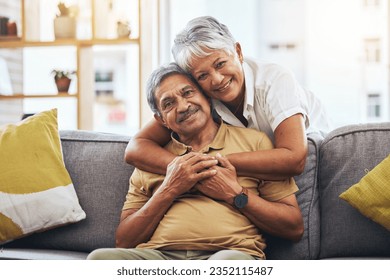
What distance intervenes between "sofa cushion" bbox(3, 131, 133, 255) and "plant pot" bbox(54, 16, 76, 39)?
2406 millimetres

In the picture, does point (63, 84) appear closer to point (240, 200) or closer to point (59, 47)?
point (59, 47)

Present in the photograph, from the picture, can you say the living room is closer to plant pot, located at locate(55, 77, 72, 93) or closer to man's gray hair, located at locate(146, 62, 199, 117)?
plant pot, located at locate(55, 77, 72, 93)

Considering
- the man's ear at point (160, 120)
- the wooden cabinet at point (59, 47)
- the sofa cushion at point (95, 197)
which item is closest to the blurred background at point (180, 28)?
the wooden cabinet at point (59, 47)

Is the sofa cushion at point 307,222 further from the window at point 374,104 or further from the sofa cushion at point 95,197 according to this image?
the window at point 374,104

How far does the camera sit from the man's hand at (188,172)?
5.32 ft

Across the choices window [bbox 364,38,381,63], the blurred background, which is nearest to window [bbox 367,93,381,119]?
the blurred background

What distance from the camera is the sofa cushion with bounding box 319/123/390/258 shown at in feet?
5.67

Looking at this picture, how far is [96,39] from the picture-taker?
415cm

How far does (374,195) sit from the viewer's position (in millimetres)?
1671

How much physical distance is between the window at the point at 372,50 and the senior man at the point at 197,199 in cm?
351

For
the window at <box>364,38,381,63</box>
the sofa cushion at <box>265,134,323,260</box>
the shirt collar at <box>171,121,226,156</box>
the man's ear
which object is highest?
the window at <box>364,38,381,63</box>
